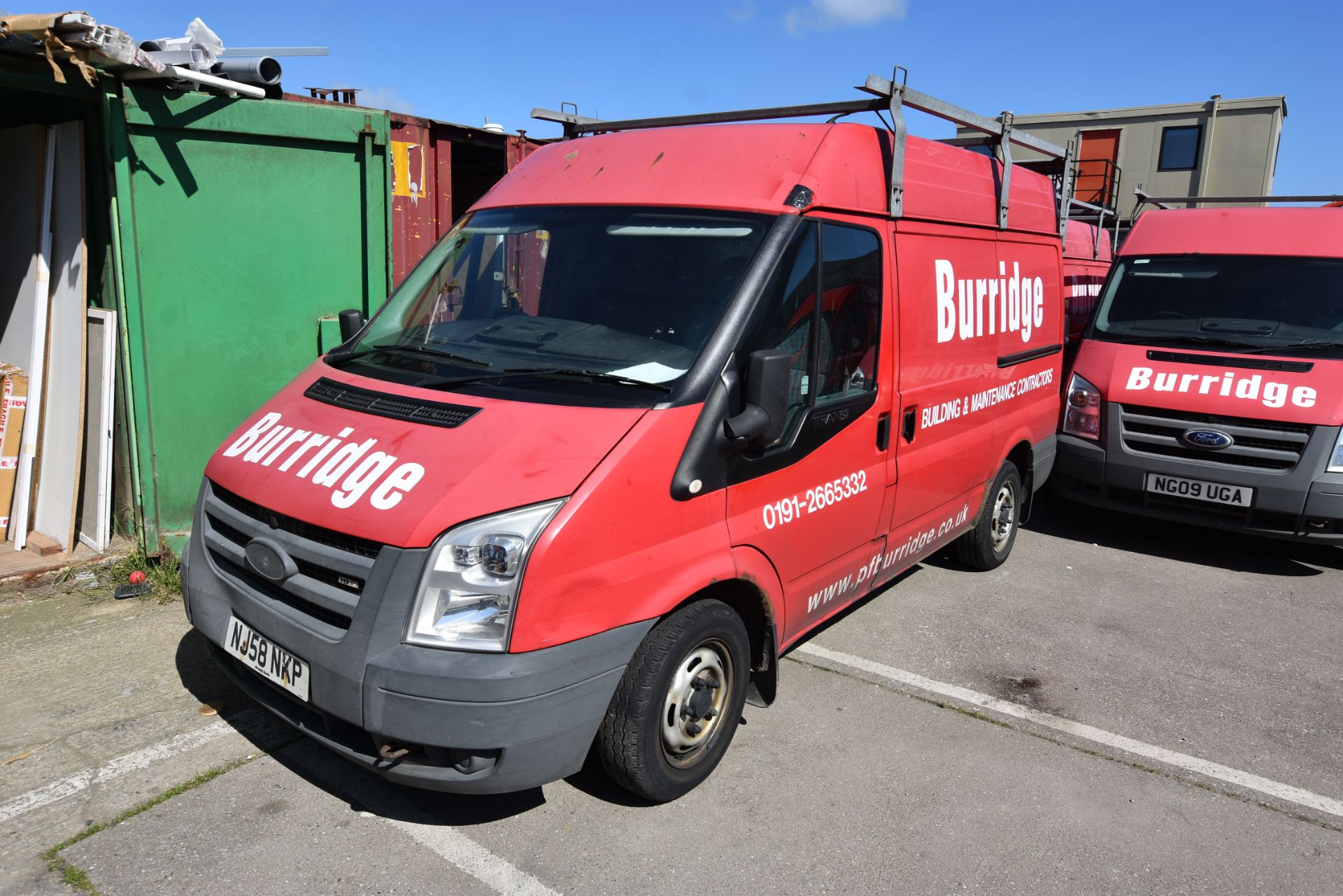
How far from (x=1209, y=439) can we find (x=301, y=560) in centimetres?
A: 572

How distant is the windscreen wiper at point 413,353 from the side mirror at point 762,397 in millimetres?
960

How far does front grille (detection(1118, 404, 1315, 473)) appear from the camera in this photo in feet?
19.6

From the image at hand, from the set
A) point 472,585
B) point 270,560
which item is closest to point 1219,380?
point 472,585

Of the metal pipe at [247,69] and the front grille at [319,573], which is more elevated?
the metal pipe at [247,69]

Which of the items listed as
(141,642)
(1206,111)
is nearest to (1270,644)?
(141,642)

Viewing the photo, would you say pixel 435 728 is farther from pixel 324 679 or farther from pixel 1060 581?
pixel 1060 581

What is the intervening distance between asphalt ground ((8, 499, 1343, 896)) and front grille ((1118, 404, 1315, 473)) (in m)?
1.39

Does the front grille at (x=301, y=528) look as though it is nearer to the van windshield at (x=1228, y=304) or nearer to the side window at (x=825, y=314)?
the side window at (x=825, y=314)

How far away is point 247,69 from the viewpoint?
5.32m

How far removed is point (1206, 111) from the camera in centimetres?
1908

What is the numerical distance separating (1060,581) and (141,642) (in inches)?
209

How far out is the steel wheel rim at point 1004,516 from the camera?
600 centimetres

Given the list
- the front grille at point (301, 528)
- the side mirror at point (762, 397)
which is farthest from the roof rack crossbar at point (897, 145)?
the front grille at point (301, 528)

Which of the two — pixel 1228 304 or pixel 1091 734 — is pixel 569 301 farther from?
pixel 1228 304
